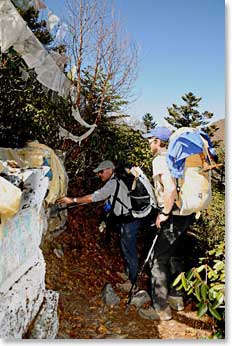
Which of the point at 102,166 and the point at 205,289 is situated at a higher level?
the point at 102,166

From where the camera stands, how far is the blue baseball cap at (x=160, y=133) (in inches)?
72.5

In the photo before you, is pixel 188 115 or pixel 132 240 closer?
pixel 188 115

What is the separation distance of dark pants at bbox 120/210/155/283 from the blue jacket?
0.28 metres

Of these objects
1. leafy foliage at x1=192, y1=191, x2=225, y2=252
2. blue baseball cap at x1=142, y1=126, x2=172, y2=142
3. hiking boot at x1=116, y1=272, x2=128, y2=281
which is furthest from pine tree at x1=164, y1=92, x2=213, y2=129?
hiking boot at x1=116, y1=272, x2=128, y2=281

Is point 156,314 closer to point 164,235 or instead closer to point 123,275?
point 123,275

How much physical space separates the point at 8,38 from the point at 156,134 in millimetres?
769

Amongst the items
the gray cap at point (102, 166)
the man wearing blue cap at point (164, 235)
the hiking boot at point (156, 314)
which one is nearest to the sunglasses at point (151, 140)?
the man wearing blue cap at point (164, 235)

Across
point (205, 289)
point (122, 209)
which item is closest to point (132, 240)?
point (122, 209)

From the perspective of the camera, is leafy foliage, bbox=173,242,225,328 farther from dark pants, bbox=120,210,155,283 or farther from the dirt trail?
dark pants, bbox=120,210,155,283

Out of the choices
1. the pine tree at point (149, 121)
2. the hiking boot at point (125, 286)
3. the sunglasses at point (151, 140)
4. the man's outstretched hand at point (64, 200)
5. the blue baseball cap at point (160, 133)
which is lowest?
the hiking boot at point (125, 286)

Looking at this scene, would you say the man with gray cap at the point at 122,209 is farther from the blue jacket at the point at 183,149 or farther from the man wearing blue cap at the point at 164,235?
the blue jacket at the point at 183,149

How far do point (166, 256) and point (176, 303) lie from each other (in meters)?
0.22

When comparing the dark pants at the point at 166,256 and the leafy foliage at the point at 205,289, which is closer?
the leafy foliage at the point at 205,289

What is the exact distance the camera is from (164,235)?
1.88 metres
